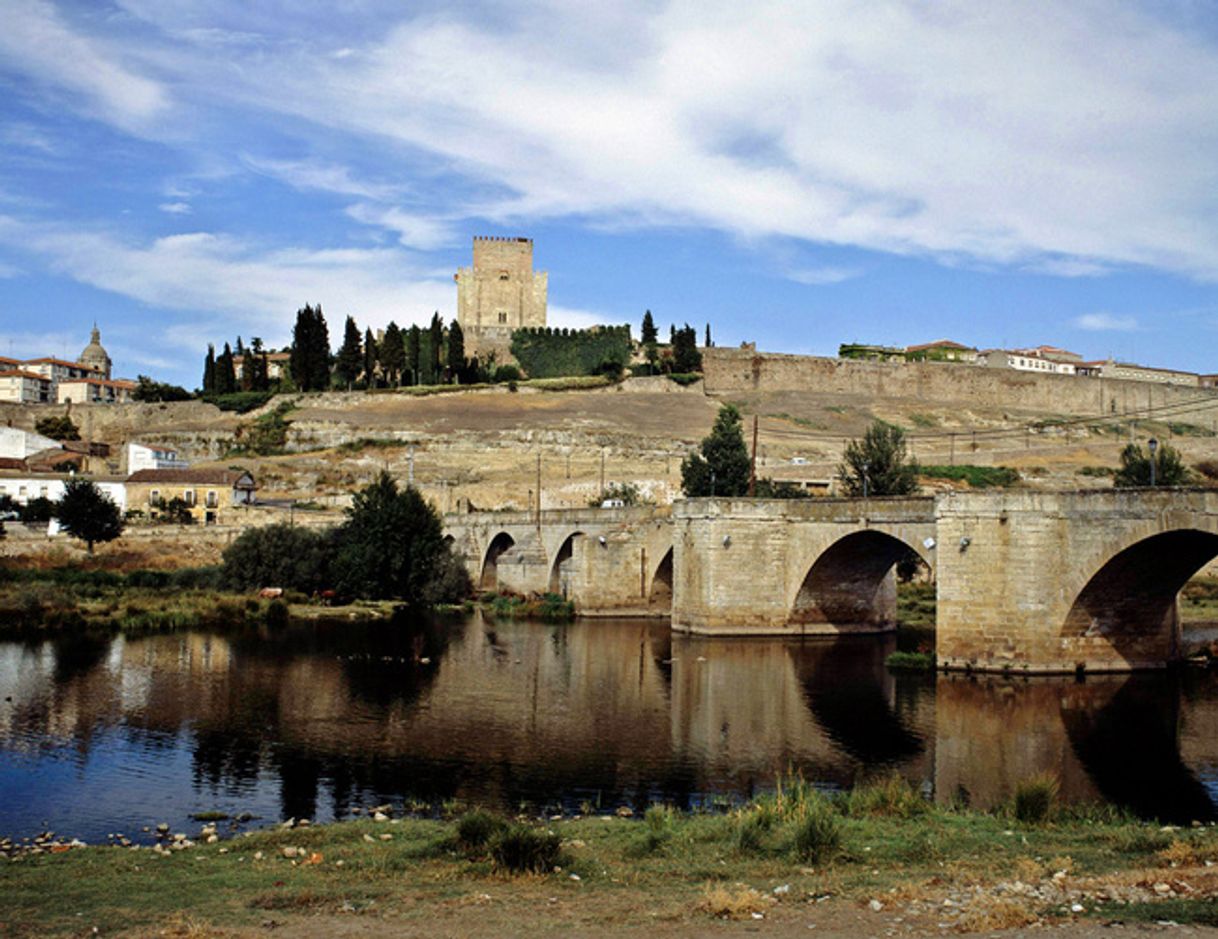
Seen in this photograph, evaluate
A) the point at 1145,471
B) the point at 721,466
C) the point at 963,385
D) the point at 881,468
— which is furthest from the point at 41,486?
the point at 963,385

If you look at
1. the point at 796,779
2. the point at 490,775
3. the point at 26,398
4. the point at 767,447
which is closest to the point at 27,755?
the point at 490,775

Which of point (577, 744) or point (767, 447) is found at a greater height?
point (767, 447)

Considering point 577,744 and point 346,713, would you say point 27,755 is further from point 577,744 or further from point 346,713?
point 577,744

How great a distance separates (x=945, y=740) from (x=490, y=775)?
6.91 meters

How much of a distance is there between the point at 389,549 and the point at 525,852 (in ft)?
102

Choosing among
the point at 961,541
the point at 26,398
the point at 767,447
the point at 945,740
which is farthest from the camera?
the point at 26,398

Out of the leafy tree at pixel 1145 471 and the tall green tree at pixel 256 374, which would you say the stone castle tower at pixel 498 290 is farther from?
the leafy tree at pixel 1145 471

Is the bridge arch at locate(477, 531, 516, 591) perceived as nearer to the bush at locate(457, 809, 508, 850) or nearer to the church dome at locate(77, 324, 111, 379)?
the bush at locate(457, 809, 508, 850)

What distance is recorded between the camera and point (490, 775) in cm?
1422

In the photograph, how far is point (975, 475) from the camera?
2208 inches

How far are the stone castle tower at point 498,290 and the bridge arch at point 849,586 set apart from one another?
60.2 metres

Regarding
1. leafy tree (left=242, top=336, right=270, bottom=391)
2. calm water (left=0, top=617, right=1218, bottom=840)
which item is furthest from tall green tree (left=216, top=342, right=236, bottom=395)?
A: calm water (left=0, top=617, right=1218, bottom=840)

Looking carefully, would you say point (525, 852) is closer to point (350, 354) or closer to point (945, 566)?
point (945, 566)

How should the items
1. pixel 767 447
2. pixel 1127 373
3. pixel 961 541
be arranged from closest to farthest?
pixel 961 541 < pixel 767 447 < pixel 1127 373
